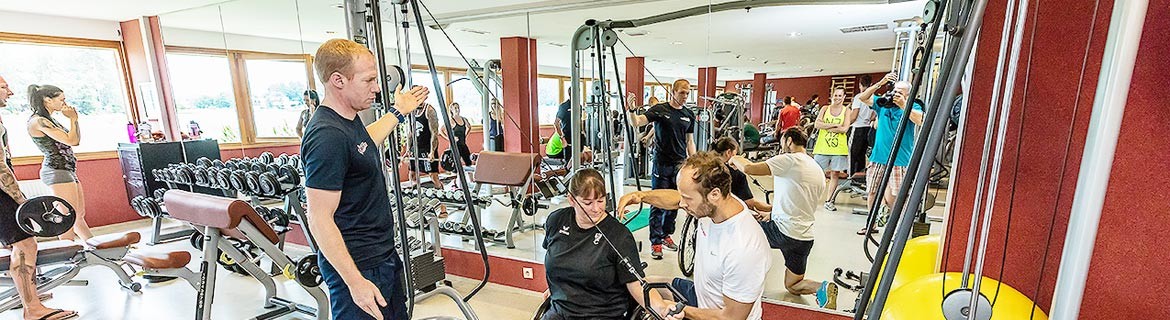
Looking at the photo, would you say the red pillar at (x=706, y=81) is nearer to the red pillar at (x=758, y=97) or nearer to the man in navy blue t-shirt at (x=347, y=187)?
the red pillar at (x=758, y=97)

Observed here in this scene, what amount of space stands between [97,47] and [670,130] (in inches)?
213

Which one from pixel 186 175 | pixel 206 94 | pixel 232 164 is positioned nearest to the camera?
pixel 186 175

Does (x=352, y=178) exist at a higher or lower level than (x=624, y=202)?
higher

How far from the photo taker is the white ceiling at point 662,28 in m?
2.27

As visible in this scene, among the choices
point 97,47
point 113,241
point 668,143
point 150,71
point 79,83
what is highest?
point 97,47

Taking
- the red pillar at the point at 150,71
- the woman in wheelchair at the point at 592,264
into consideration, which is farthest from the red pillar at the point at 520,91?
the red pillar at the point at 150,71

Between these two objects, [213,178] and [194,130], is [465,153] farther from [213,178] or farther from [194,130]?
[194,130]

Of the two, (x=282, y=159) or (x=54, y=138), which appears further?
(x=282, y=159)

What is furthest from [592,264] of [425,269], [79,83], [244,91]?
[79,83]

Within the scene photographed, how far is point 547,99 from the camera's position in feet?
10.6

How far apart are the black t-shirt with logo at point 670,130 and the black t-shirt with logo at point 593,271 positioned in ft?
4.02

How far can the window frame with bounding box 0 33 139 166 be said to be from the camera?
13.5ft

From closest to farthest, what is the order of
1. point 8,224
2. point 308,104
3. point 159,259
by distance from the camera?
point 8,224
point 159,259
point 308,104

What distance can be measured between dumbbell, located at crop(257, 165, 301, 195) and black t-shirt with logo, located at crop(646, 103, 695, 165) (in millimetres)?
2443
